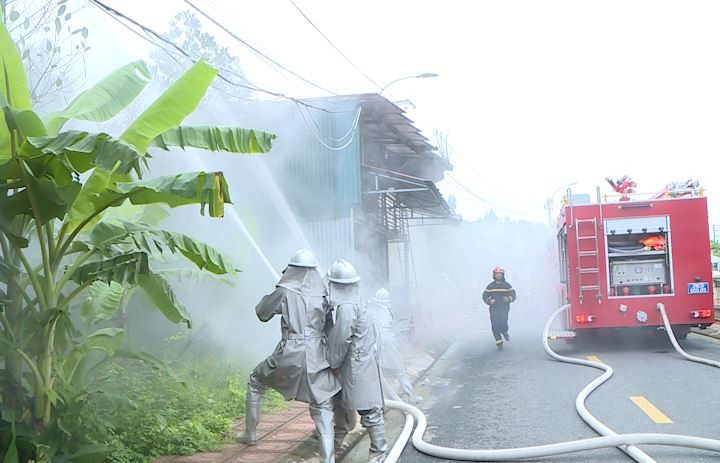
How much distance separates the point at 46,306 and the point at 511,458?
12.1 ft

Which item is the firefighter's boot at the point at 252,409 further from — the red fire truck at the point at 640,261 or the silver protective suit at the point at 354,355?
the red fire truck at the point at 640,261

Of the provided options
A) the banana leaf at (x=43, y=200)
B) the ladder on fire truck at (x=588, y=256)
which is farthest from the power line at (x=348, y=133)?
the banana leaf at (x=43, y=200)

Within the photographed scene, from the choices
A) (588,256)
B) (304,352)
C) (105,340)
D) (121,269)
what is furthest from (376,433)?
(588,256)

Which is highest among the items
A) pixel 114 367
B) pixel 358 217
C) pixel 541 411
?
pixel 358 217

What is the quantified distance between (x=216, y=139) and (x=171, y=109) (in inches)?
14.4

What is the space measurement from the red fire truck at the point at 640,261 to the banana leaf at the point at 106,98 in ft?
30.2

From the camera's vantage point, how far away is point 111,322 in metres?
7.93

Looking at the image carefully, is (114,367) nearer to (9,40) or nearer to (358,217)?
(9,40)

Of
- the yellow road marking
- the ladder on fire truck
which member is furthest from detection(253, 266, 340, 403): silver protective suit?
the ladder on fire truck

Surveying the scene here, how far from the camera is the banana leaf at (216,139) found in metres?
4.96

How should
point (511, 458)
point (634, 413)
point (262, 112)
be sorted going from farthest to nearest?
point (262, 112), point (634, 413), point (511, 458)

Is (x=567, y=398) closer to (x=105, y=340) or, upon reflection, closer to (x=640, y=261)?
(x=640, y=261)

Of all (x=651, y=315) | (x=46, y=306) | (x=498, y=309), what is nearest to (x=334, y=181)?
(x=498, y=309)

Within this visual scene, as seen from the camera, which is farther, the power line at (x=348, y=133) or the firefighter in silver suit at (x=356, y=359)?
the power line at (x=348, y=133)
